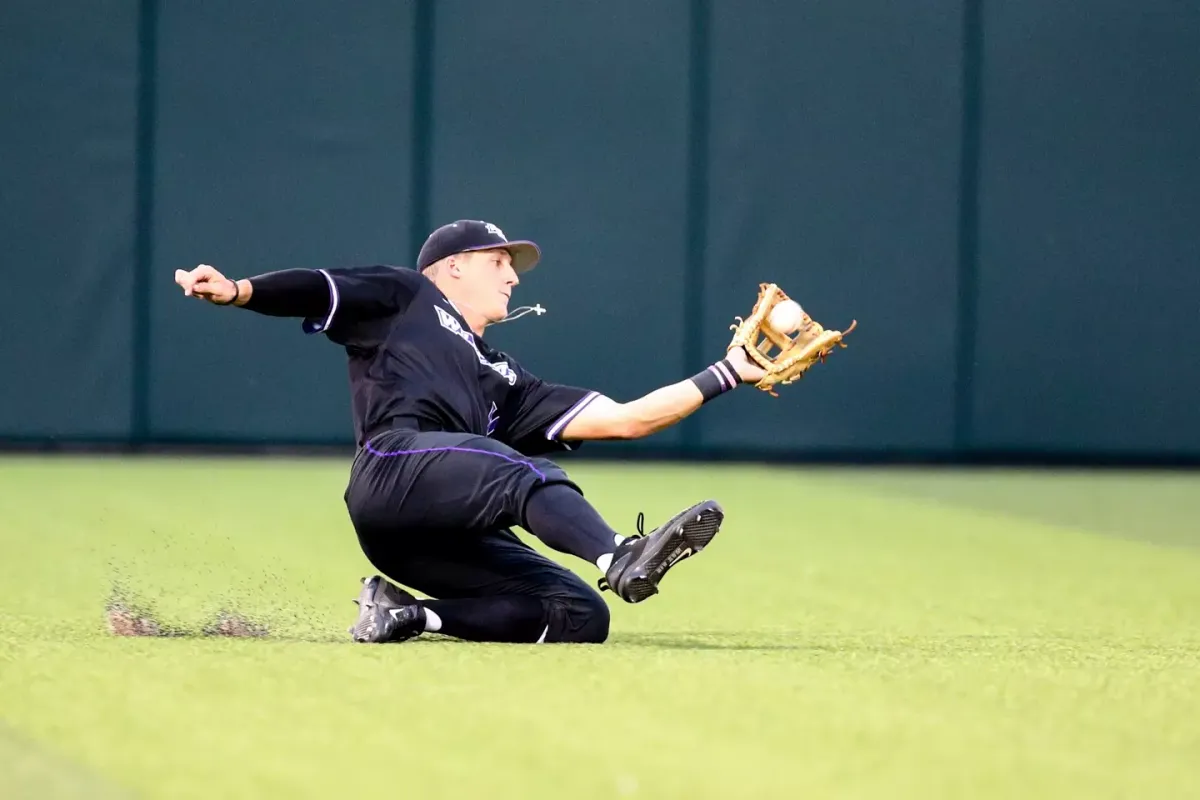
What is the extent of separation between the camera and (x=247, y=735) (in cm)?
404

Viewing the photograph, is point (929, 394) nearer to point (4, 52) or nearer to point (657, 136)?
point (657, 136)

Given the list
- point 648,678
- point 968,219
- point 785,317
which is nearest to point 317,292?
point 785,317

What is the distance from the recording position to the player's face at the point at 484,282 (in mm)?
6363

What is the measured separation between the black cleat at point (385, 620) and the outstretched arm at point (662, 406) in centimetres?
88

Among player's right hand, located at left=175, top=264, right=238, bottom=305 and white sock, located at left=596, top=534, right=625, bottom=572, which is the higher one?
player's right hand, located at left=175, top=264, right=238, bottom=305

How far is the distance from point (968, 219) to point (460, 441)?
8.83 meters

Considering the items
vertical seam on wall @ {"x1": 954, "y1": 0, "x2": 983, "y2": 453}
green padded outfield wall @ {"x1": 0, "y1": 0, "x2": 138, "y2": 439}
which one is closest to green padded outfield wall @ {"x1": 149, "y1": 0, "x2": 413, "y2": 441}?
green padded outfield wall @ {"x1": 0, "y1": 0, "x2": 138, "y2": 439}

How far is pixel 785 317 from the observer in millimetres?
6285

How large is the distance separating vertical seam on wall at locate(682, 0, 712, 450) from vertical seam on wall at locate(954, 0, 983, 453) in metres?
1.79

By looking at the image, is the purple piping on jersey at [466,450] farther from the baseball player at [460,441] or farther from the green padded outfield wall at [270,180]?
the green padded outfield wall at [270,180]

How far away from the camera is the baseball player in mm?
5527

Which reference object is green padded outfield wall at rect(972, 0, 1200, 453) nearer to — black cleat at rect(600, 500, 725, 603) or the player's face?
the player's face

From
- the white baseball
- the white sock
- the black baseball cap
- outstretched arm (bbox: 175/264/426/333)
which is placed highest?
the black baseball cap

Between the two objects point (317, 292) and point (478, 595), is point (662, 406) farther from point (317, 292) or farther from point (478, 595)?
point (317, 292)
